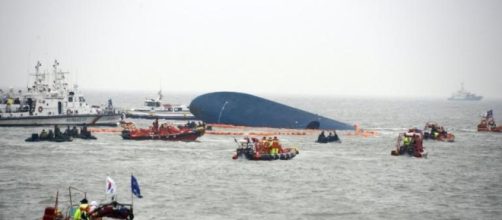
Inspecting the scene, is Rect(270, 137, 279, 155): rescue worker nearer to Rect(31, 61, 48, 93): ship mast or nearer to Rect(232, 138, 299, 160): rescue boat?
Rect(232, 138, 299, 160): rescue boat

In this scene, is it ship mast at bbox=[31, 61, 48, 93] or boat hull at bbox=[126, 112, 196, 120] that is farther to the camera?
boat hull at bbox=[126, 112, 196, 120]

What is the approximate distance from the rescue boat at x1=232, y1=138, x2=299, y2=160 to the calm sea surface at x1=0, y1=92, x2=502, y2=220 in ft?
3.60

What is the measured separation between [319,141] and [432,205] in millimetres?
47612

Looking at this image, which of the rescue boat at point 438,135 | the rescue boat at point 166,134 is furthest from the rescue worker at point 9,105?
the rescue boat at point 438,135

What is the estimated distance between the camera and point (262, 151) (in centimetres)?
7681

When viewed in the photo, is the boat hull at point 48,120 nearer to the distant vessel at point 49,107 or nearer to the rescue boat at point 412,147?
the distant vessel at point 49,107

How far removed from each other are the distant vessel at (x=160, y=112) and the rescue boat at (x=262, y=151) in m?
73.8

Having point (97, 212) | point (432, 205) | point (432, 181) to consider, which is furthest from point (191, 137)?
point (97, 212)

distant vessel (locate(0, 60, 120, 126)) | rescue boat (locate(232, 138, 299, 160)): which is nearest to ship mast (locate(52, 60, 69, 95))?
distant vessel (locate(0, 60, 120, 126))

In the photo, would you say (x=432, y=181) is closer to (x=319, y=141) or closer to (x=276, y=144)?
(x=276, y=144)

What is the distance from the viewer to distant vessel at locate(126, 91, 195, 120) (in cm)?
15286

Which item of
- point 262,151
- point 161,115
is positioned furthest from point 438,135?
point 161,115

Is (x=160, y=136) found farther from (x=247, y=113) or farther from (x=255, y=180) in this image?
(x=247, y=113)

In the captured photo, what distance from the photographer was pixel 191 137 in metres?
96.8
